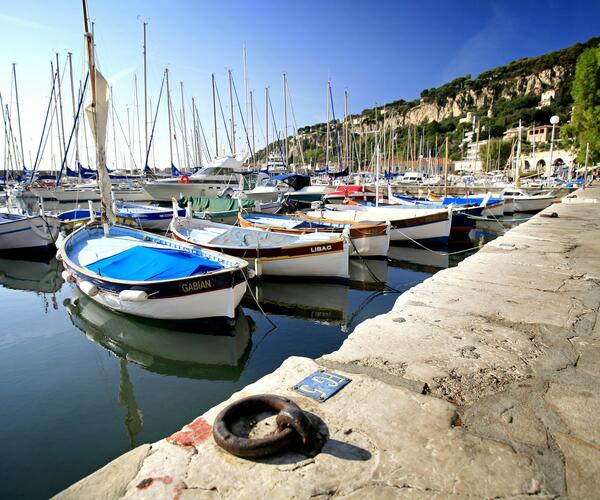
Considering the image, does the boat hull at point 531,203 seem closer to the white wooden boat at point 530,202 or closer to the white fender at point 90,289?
the white wooden boat at point 530,202

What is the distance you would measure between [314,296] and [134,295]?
446 centimetres

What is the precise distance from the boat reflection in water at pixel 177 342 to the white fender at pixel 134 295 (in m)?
0.87

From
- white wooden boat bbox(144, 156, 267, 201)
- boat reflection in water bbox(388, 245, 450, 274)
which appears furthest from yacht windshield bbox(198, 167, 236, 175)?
boat reflection in water bbox(388, 245, 450, 274)

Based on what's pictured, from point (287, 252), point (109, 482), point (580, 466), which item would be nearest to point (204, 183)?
point (287, 252)

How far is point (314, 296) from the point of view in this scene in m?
9.59

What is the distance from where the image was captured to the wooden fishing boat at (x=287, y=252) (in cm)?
1022

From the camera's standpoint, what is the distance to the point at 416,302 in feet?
14.7

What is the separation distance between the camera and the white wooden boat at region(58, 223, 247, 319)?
21.8ft

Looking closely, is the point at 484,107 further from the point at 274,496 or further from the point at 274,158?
the point at 274,496

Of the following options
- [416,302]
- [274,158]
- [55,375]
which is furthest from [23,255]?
[274,158]

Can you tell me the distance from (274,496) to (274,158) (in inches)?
1827

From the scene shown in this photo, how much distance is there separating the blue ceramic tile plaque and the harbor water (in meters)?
2.61

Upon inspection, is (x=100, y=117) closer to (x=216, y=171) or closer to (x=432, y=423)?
(x=432, y=423)

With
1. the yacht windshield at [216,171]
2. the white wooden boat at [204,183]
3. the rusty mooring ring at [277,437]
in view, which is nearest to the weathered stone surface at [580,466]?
the rusty mooring ring at [277,437]
